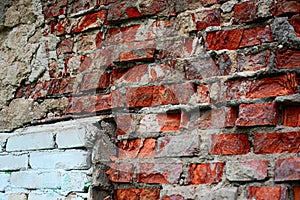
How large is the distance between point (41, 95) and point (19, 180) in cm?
30

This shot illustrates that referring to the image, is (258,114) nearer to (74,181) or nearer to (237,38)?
(237,38)

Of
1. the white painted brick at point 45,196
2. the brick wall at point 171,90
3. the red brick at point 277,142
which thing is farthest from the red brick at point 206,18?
the white painted brick at point 45,196

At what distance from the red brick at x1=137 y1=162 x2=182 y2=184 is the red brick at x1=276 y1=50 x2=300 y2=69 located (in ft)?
1.30

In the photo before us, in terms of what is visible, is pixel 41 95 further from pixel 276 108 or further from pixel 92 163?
pixel 276 108

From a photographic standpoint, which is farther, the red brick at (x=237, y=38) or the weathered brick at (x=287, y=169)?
the red brick at (x=237, y=38)

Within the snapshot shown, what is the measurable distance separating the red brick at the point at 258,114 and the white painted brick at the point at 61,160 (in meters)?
0.49

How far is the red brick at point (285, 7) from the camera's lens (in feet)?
4.20

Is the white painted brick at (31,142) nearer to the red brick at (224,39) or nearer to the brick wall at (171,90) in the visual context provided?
the brick wall at (171,90)

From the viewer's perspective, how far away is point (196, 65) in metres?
1.40

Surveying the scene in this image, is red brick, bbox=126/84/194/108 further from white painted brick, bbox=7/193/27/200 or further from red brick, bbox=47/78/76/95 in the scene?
white painted brick, bbox=7/193/27/200

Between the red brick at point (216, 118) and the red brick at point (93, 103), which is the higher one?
the red brick at point (93, 103)

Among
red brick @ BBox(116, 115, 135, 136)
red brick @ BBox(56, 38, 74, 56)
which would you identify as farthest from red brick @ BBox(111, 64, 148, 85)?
red brick @ BBox(56, 38, 74, 56)

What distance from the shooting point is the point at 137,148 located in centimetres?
146

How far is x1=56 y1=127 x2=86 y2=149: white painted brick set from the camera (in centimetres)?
148
